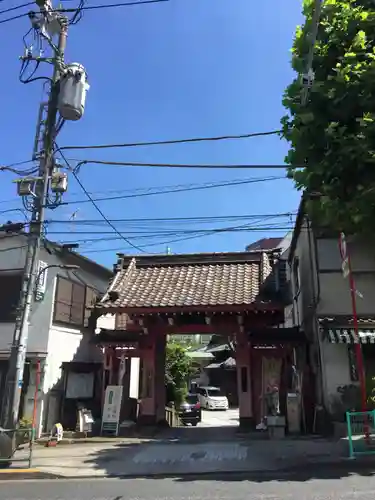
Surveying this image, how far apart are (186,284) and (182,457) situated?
8.04 meters

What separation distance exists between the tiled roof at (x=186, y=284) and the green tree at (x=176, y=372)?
8.08 meters

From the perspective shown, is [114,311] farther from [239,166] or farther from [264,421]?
[239,166]

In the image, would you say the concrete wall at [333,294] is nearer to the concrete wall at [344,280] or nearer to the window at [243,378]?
the concrete wall at [344,280]

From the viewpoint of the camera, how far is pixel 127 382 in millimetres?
18625

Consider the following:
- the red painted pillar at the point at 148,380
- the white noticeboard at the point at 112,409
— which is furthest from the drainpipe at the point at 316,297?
the white noticeboard at the point at 112,409

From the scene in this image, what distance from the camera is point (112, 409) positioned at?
1652 centimetres

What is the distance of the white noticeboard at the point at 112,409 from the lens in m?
16.4

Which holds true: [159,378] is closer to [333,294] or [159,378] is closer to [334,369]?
[334,369]

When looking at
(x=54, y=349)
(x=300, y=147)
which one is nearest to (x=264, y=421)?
(x=54, y=349)

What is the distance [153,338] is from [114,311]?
6.75 feet

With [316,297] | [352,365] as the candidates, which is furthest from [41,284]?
[352,365]

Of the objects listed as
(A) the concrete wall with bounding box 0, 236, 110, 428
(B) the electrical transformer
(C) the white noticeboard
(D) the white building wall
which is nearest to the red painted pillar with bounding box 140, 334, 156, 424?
(C) the white noticeboard

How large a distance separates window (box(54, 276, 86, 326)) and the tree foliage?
9.85 meters

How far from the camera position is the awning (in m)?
13.2
